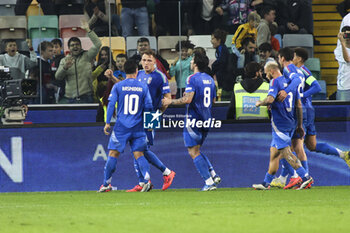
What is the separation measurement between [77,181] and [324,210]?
18.9 feet

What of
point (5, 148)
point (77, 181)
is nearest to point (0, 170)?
point (5, 148)

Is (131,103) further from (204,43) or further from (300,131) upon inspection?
(204,43)

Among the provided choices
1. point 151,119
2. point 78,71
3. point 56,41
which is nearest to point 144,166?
point 151,119

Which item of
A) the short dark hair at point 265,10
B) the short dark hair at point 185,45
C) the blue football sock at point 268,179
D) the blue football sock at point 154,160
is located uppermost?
the short dark hair at point 265,10

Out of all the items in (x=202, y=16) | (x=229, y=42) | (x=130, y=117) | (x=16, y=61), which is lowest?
(x=130, y=117)

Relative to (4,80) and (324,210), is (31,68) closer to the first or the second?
(4,80)

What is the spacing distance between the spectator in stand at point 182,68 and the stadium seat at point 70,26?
1949 millimetres

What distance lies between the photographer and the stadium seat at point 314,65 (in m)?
15.1

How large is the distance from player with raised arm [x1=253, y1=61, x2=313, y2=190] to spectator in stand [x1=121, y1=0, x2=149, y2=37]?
406 cm

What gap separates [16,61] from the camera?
47.0 ft

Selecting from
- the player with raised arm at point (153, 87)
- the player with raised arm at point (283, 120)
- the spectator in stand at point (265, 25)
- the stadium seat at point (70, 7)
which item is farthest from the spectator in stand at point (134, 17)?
the player with raised arm at point (283, 120)

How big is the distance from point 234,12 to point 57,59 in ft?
12.1

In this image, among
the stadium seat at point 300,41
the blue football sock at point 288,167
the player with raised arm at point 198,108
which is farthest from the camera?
the stadium seat at point 300,41

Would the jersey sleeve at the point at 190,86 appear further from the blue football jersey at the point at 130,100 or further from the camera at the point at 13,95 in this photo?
the camera at the point at 13,95
